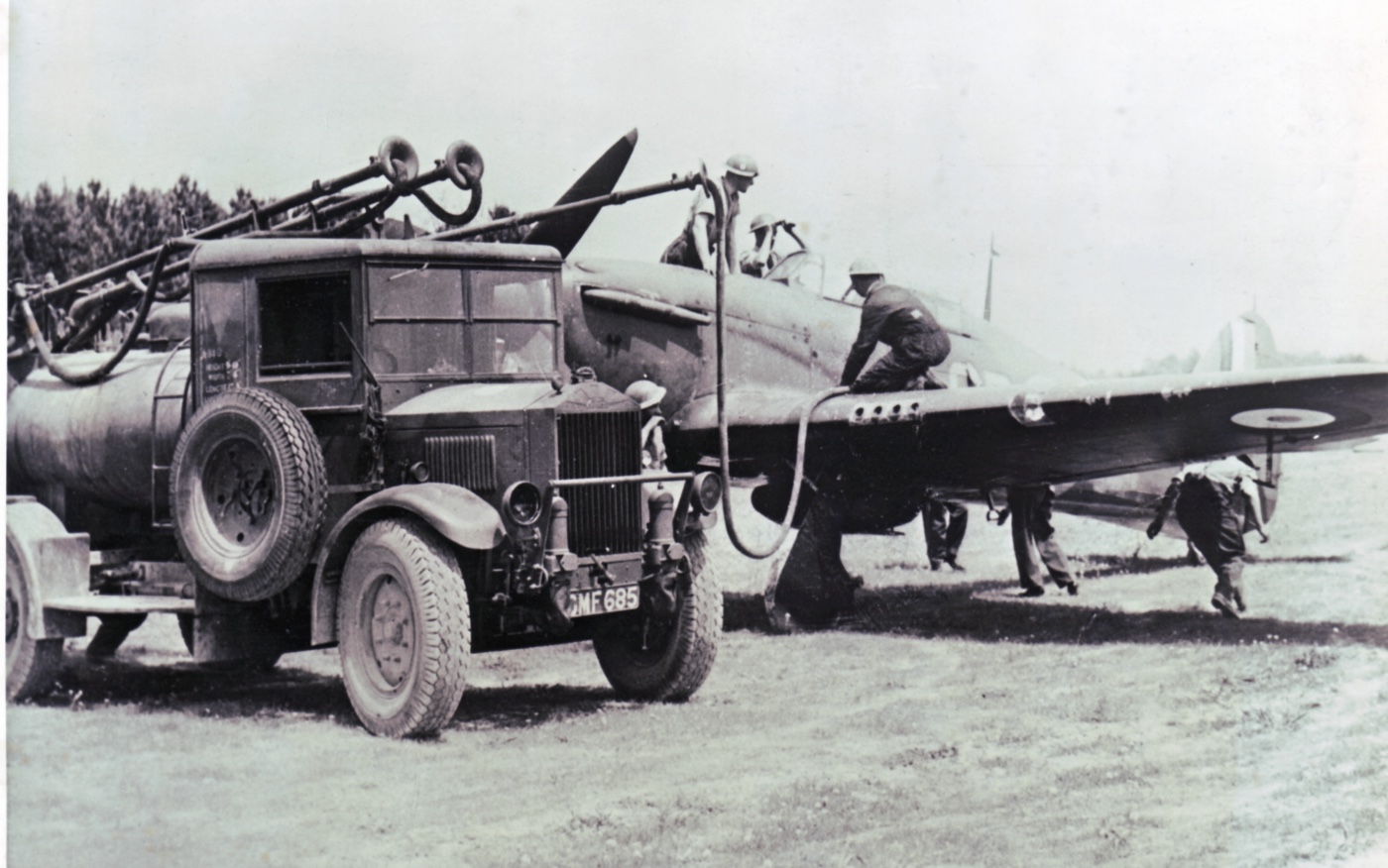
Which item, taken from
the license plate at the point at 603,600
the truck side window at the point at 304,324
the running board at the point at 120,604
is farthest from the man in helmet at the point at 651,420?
the running board at the point at 120,604

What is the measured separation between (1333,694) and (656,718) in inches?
144

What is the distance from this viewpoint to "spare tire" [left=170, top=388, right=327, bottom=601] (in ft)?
21.3

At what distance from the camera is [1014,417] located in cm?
904

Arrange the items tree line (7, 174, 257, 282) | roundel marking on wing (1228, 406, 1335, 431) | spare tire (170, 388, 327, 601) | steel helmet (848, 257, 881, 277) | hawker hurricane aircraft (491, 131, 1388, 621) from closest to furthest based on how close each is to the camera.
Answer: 1. spare tire (170, 388, 327, 601)
2. roundel marking on wing (1228, 406, 1335, 431)
3. hawker hurricane aircraft (491, 131, 1388, 621)
4. steel helmet (848, 257, 881, 277)
5. tree line (7, 174, 257, 282)

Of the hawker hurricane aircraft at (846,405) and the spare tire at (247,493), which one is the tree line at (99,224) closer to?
the hawker hurricane aircraft at (846,405)

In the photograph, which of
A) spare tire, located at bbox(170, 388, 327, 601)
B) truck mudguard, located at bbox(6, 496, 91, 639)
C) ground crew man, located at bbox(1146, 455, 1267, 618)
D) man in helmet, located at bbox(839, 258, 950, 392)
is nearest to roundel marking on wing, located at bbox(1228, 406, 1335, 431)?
ground crew man, located at bbox(1146, 455, 1267, 618)

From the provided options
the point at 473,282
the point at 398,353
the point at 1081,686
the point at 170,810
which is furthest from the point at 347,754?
the point at 1081,686

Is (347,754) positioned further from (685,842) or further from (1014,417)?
(1014,417)

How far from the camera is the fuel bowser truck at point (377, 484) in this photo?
641 cm

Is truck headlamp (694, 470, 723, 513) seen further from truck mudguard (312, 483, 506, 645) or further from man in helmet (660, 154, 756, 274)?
man in helmet (660, 154, 756, 274)

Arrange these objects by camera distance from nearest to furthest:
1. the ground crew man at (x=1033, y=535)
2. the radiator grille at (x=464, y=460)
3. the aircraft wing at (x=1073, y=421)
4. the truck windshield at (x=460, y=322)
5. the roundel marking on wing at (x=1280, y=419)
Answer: the radiator grille at (x=464, y=460), the truck windshield at (x=460, y=322), the aircraft wing at (x=1073, y=421), the roundel marking on wing at (x=1280, y=419), the ground crew man at (x=1033, y=535)

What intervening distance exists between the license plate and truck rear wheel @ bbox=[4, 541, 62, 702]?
332cm

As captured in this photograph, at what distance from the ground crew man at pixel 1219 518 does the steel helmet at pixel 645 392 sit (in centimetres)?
396

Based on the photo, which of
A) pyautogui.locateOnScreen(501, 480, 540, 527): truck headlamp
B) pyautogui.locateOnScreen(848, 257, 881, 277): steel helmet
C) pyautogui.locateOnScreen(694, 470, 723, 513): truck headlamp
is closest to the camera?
pyautogui.locateOnScreen(501, 480, 540, 527): truck headlamp
